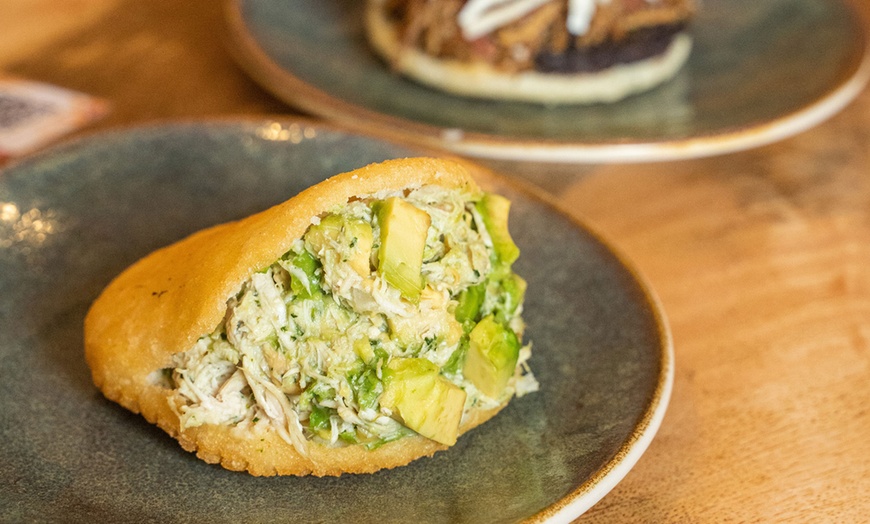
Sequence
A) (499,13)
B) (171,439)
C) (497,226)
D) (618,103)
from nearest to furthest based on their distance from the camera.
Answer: (171,439) < (497,226) < (499,13) < (618,103)

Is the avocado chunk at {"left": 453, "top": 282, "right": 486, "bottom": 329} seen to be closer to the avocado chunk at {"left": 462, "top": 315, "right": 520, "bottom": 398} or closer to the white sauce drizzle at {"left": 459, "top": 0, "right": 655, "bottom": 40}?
the avocado chunk at {"left": 462, "top": 315, "right": 520, "bottom": 398}

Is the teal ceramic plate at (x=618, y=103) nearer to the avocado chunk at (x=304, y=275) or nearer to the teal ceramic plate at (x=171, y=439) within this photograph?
the teal ceramic plate at (x=171, y=439)

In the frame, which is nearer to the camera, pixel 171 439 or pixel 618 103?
pixel 171 439

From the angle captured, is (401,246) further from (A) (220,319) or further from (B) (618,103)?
(B) (618,103)

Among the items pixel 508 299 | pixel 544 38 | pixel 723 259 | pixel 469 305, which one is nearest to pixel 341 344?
pixel 469 305

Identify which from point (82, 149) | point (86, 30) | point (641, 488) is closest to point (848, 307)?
point (641, 488)

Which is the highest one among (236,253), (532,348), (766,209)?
(236,253)

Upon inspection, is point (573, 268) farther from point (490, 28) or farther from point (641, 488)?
point (490, 28)

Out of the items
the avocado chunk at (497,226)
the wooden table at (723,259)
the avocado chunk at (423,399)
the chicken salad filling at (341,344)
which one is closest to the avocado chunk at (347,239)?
the chicken salad filling at (341,344)
